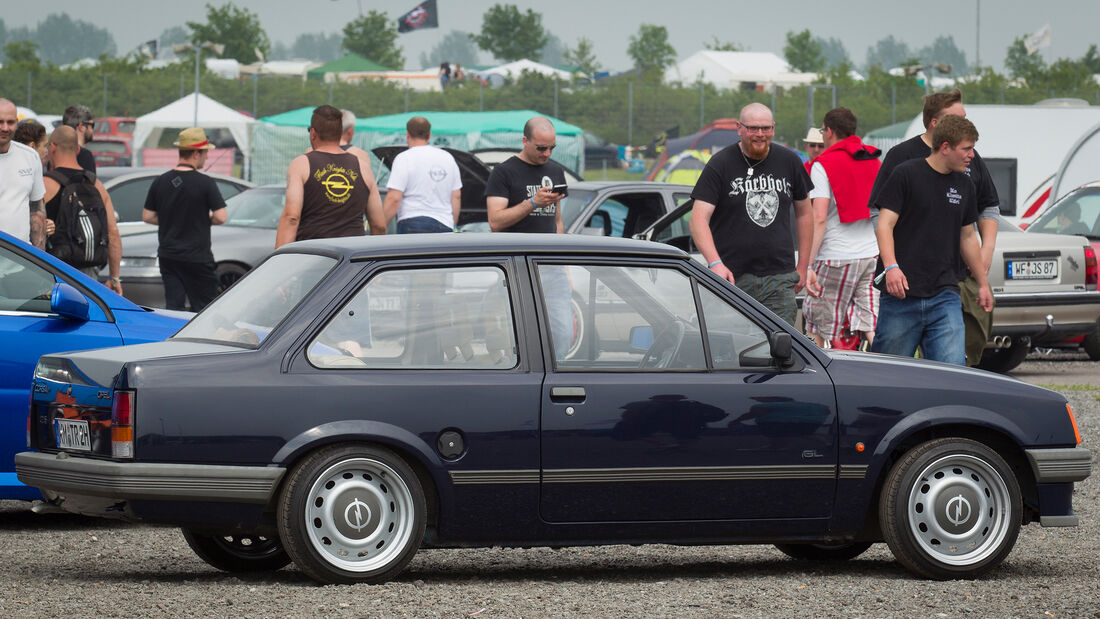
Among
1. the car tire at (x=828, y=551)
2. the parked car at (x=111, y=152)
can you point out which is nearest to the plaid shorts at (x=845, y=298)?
the car tire at (x=828, y=551)

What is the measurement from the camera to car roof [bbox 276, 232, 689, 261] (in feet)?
20.0

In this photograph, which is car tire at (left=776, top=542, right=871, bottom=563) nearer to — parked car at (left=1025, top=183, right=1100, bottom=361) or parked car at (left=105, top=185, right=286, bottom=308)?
parked car at (left=105, top=185, right=286, bottom=308)

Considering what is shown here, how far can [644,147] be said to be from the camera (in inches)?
→ 1807

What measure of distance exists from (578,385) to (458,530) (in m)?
0.68

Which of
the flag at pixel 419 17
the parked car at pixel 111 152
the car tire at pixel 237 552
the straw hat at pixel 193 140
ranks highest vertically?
the flag at pixel 419 17

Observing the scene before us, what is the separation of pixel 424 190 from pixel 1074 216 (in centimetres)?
725

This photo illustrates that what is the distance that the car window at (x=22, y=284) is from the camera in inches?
287

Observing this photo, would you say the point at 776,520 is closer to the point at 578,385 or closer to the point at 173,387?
the point at 578,385

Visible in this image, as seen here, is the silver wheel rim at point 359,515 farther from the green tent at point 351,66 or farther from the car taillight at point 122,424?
the green tent at point 351,66

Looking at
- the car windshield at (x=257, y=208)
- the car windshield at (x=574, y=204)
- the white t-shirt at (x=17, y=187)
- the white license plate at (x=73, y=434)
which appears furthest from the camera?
the car windshield at (x=257, y=208)

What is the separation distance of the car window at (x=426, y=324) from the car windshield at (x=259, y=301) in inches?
8.4

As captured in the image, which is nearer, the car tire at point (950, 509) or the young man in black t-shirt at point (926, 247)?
the car tire at point (950, 509)

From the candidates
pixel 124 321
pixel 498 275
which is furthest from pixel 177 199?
pixel 498 275

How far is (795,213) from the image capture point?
8992mm
